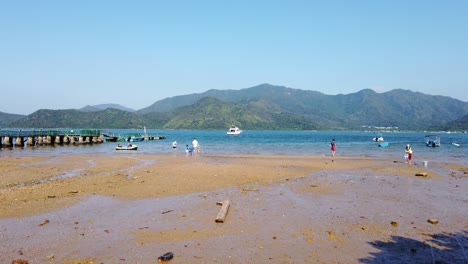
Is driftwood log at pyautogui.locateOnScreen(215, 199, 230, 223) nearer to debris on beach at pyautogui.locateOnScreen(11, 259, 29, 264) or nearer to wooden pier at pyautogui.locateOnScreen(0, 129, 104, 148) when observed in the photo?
debris on beach at pyautogui.locateOnScreen(11, 259, 29, 264)

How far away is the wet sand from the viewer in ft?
34.3

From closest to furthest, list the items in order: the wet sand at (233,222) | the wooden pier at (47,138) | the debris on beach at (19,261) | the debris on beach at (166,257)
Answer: the debris on beach at (19,261) → the debris on beach at (166,257) → the wet sand at (233,222) → the wooden pier at (47,138)

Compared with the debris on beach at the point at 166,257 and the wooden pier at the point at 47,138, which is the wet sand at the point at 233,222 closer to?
the debris on beach at the point at 166,257

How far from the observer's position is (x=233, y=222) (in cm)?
1385

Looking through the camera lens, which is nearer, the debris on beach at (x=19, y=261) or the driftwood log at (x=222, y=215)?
the debris on beach at (x=19, y=261)

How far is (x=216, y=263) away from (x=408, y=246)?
5.97m

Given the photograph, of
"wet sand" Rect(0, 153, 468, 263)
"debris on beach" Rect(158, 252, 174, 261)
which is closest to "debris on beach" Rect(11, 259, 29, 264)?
"wet sand" Rect(0, 153, 468, 263)

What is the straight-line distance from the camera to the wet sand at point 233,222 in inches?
412

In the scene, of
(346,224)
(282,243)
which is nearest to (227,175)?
(346,224)

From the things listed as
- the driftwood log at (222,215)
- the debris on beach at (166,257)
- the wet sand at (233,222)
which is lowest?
the wet sand at (233,222)

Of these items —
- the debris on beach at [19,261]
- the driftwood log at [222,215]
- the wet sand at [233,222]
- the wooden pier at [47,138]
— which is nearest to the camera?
the debris on beach at [19,261]

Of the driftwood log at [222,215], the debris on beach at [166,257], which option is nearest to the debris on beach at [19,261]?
the debris on beach at [166,257]

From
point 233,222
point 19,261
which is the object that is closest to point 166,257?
point 19,261

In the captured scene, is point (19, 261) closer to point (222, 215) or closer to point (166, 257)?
point (166, 257)
